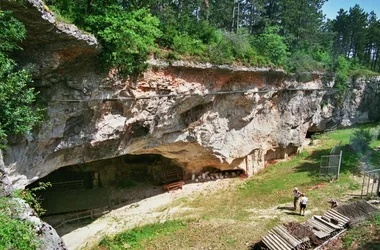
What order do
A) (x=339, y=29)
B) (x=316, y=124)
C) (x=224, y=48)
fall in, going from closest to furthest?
(x=224, y=48), (x=316, y=124), (x=339, y=29)

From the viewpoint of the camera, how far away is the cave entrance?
53.3ft

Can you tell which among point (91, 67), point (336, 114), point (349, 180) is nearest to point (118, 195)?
point (91, 67)

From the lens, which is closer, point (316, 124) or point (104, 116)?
point (104, 116)

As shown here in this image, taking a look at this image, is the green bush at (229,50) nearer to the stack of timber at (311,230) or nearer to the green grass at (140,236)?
the green grass at (140,236)

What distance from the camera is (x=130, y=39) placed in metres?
10.9

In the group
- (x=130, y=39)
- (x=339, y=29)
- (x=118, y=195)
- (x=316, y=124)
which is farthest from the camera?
(x=339, y=29)

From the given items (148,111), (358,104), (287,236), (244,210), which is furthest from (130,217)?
(358,104)

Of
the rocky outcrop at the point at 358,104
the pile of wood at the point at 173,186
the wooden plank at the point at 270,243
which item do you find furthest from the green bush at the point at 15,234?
the rocky outcrop at the point at 358,104

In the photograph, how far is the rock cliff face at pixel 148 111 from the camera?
9758mm

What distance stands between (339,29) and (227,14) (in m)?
27.8

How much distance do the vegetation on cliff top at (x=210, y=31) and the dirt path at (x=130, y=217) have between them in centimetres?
808

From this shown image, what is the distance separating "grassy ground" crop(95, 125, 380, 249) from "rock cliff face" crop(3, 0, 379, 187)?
104 inches

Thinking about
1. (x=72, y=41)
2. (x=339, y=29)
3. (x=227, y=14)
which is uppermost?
(x=339, y=29)

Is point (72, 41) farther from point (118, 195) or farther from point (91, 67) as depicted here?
point (118, 195)
